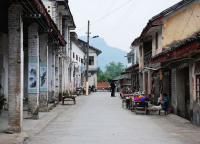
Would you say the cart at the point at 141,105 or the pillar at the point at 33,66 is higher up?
the pillar at the point at 33,66

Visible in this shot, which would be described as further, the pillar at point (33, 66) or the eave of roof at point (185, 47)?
the pillar at point (33, 66)

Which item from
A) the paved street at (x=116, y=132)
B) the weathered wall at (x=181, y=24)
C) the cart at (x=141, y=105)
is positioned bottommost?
the paved street at (x=116, y=132)

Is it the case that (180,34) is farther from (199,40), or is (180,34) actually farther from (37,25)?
(199,40)

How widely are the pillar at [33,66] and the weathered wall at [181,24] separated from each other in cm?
1014

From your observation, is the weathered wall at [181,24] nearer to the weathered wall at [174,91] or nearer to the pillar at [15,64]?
the weathered wall at [174,91]

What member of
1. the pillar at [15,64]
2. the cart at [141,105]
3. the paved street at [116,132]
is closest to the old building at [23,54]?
the pillar at [15,64]

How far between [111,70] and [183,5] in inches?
3908

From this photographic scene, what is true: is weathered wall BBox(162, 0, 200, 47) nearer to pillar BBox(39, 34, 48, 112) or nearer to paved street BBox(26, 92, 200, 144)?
pillar BBox(39, 34, 48, 112)

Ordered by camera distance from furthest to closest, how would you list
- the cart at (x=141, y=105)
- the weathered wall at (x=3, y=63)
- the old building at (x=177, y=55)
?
the cart at (x=141, y=105) < the weathered wall at (x=3, y=63) < the old building at (x=177, y=55)

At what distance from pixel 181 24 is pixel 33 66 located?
10986 millimetres

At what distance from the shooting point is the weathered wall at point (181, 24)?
27.8m

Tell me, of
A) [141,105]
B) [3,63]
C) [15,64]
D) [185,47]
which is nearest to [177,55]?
[185,47]

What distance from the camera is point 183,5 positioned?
27.7 meters

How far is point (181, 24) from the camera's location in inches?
1136
